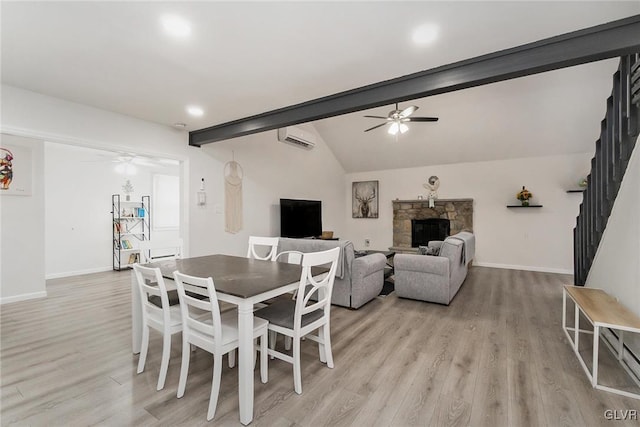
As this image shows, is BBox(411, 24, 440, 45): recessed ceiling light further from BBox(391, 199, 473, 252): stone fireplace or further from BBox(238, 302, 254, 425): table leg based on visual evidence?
BBox(391, 199, 473, 252): stone fireplace

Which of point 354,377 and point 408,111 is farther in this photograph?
point 408,111

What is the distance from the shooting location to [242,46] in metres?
2.28

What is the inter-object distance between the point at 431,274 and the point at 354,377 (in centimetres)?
211

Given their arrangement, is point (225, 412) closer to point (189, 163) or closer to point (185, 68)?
point (185, 68)

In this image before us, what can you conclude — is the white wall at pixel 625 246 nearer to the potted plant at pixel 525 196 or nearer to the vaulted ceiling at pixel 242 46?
the vaulted ceiling at pixel 242 46

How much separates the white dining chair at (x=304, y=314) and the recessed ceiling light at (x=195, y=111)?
2.70 meters

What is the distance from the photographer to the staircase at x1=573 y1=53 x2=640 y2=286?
7.39 feet

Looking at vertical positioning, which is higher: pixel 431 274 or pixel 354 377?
pixel 431 274

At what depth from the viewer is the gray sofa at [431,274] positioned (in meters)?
3.79

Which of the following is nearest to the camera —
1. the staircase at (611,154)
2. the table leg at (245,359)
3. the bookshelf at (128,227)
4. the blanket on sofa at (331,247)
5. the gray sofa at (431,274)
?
the table leg at (245,359)

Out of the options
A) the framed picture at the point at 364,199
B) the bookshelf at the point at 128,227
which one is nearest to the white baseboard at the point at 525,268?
A: the framed picture at the point at 364,199

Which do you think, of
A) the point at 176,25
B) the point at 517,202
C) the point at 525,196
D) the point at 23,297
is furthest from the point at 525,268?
the point at 23,297

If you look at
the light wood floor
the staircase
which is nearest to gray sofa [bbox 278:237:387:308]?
the light wood floor

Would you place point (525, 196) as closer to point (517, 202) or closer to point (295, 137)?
point (517, 202)
